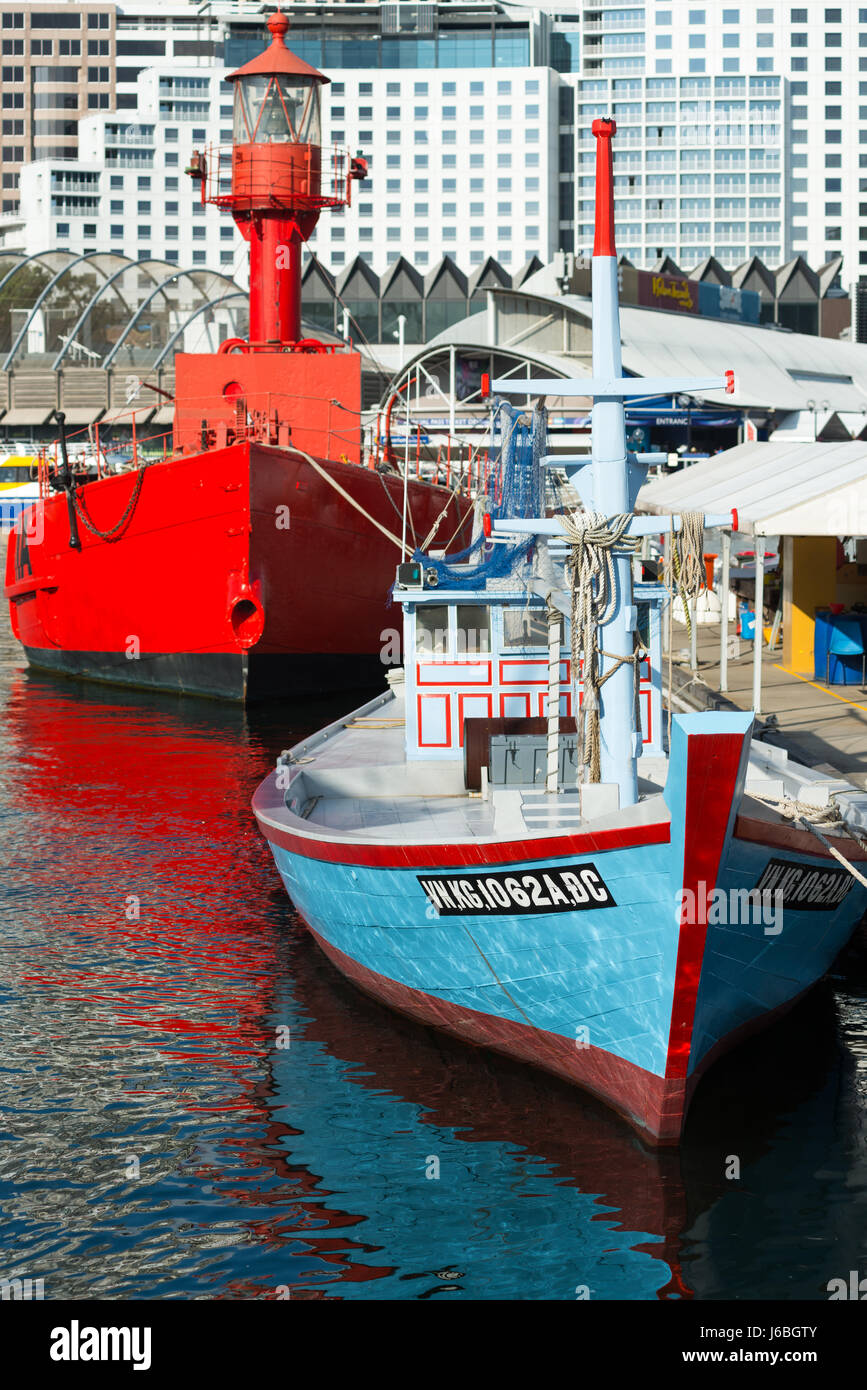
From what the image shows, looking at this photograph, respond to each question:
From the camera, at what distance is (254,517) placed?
2944 cm

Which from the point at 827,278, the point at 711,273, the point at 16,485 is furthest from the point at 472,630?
the point at 827,278

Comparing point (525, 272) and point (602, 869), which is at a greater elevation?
point (525, 272)

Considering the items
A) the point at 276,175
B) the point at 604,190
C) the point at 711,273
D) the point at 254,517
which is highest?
the point at 711,273

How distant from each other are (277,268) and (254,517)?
30.1 feet

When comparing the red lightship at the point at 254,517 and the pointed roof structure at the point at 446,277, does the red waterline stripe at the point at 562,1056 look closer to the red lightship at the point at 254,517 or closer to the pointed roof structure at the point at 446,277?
the red lightship at the point at 254,517

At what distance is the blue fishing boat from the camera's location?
10180 millimetres

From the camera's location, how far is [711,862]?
990 cm

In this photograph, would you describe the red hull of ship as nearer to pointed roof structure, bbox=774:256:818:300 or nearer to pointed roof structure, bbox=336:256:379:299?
pointed roof structure, bbox=336:256:379:299

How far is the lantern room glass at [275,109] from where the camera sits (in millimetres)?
35631

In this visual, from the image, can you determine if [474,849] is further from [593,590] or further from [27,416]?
[27,416]

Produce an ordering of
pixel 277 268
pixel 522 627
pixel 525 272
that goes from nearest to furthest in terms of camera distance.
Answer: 1. pixel 522 627
2. pixel 277 268
3. pixel 525 272

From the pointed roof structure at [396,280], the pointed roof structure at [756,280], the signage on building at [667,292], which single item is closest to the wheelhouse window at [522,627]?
the signage on building at [667,292]

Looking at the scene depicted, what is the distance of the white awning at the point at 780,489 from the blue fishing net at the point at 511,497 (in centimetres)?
372
